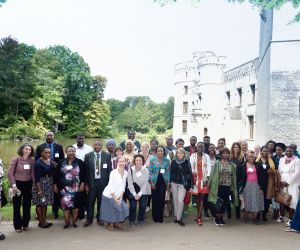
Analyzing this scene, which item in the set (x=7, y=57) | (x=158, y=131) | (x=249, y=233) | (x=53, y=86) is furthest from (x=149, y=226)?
(x=158, y=131)

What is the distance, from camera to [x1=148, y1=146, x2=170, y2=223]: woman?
20.8 feet

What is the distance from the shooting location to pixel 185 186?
6.19 m

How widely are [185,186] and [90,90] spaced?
139 ft

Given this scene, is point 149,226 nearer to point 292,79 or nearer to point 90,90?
point 292,79

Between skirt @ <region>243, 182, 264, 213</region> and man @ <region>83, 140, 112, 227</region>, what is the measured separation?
9.51ft

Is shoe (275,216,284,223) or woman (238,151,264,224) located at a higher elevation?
woman (238,151,264,224)

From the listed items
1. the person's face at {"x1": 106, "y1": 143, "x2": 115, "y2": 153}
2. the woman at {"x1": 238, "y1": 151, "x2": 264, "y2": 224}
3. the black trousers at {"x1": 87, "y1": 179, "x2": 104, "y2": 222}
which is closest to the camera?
the black trousers at {"x1": 87, "y1": 179, "x2": 104, "y2": 222}

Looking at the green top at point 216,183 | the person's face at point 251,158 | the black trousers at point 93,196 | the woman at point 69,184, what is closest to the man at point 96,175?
the black trousers at point 93,196

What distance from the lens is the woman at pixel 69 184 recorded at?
225 inches

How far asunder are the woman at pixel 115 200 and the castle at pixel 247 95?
7.57m

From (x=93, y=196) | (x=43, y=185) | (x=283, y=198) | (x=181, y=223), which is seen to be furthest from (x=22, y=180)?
(x=283, y=198)

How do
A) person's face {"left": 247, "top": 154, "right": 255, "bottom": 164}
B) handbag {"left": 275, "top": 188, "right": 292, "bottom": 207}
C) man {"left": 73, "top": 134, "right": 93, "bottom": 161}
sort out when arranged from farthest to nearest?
man {"left": 73, "top": 134, "right": 93, "bottom": 161} → person's face {"left": 247, "top": 154, "right": 255, "bottom": 164} → handbag {"left": 275, "top": 188, "right": 292, "bottom": 207}

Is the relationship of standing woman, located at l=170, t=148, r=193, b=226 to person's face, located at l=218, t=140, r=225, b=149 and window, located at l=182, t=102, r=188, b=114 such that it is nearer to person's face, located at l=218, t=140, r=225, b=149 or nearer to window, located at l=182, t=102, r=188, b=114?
person's face, located at l=218, t=140, r=225, b=149

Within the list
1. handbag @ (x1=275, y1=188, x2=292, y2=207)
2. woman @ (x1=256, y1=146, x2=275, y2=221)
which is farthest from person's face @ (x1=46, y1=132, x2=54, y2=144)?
handbag @ (x1=275, y1=188, x2=292, y2=207)
